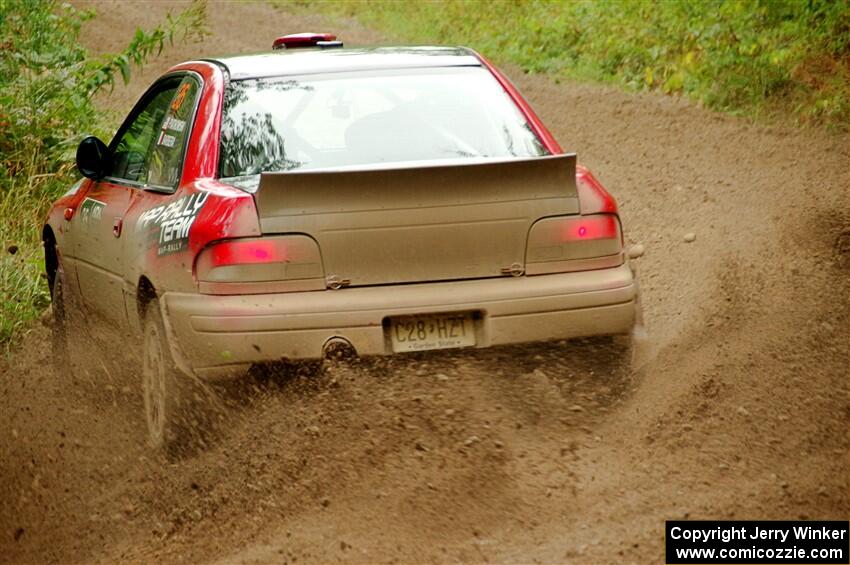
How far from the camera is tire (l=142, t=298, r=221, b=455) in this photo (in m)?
5.01

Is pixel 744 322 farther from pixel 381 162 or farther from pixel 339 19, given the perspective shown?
pixel 339 19

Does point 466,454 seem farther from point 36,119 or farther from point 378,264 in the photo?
point 36,119

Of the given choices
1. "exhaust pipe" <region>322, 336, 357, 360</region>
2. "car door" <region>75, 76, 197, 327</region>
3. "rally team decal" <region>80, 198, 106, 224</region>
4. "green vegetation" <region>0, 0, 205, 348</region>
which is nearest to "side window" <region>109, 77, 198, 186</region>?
"car door" <region>75, 76, 197, 327</region>

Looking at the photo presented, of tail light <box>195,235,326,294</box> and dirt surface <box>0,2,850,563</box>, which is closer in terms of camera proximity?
dirt surface <box>0,2,850,563</box>

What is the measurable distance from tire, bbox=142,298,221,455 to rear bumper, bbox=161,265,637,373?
148 millimetres

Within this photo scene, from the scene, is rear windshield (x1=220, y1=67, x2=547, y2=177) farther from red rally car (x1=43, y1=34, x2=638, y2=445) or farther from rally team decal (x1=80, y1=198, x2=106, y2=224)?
rally team decal (x1=80, y1=198, x2=106, y2=224)

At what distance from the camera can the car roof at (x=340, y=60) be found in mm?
5613

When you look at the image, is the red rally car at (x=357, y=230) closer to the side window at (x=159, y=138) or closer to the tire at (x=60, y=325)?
the side window at (x=159, y=138)

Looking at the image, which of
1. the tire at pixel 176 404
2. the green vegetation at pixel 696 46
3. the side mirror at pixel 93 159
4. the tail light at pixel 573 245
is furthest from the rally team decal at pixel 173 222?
the green vegetation at pixel 696 46

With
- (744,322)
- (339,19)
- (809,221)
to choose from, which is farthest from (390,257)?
(339,19)

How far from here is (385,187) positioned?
471cm

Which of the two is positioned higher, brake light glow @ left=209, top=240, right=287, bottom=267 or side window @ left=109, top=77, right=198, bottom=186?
side window @ left=109, top=77, right=198, bottom=186

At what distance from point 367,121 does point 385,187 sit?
0.75 meters

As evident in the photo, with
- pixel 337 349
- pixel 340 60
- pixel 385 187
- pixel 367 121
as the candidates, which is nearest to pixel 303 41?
pixel 340 60
